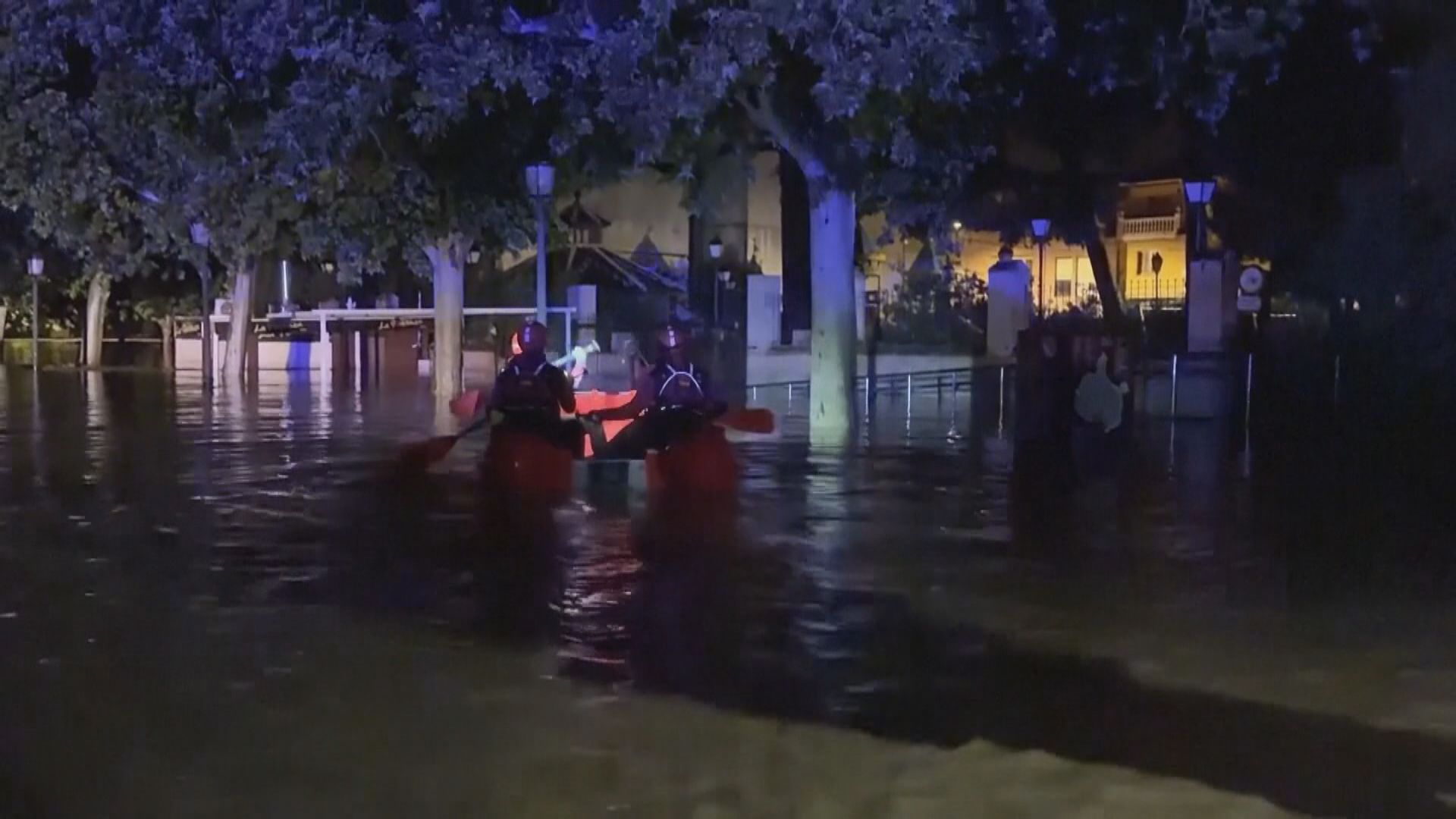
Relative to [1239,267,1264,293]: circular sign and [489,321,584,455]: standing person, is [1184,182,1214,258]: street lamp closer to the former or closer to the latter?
[1239,267,1264,293]: circular sign

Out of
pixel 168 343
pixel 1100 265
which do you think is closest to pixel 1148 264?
pixel 1100 265

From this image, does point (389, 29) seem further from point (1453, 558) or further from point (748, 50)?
point (1453, 558)

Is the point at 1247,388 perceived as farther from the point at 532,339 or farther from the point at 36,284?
the point at 36,284

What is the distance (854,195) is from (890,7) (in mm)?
5630

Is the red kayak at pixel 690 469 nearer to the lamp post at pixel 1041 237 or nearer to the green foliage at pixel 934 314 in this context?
the green foliage at pixel 934 314

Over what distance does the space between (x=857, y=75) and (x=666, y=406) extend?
3.81 metres

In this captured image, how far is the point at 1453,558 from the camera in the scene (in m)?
11.6

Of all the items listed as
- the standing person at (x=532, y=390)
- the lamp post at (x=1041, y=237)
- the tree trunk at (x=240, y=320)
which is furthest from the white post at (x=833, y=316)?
the tree trunk at (x=240, y=320)

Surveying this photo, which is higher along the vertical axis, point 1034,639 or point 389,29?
point 389,29

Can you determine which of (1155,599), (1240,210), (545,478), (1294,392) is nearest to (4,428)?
(545,478)

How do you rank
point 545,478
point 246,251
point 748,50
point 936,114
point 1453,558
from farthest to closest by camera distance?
point 246,251
point 936,114
point 748,50
point 545,478
point 1453,558

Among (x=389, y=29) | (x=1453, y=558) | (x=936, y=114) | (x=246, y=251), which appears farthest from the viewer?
(x=246, y=251)

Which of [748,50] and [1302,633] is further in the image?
[748,50]

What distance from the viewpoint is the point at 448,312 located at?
32.7 m
